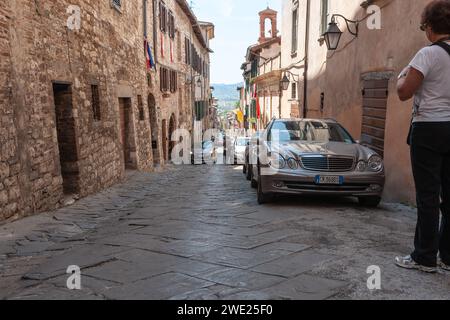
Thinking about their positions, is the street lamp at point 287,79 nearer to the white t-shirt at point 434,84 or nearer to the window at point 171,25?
the window at point 171,25

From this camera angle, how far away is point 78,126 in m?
7.71

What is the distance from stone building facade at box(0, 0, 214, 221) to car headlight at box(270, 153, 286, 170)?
328cm

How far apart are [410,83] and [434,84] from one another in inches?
6.5

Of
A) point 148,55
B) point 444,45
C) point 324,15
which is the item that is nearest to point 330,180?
point 444,45

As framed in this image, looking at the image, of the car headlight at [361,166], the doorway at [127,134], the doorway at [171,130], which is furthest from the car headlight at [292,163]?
the doorway at [171,130]

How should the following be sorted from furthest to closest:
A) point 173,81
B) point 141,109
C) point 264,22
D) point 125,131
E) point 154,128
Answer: point 264,22 < point 173,81 < point 154,128 < point 141,109 < point 125,131

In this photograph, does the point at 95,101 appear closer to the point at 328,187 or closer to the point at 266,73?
the point at 328,187

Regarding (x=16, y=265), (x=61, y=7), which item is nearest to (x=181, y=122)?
(x=61, y=7)

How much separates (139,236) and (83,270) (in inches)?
45.9

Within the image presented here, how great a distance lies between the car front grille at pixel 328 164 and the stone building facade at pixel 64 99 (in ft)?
12.3

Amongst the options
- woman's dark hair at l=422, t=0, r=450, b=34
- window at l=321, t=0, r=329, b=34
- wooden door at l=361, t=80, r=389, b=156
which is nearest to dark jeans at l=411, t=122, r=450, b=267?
woman's dark hair at l=422, t=0, r=450, b=34

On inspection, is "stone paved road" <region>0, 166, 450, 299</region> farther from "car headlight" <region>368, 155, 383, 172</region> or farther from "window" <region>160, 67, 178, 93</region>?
"window" <region>160, 67, 178, 93</region>

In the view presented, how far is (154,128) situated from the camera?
17375 mm

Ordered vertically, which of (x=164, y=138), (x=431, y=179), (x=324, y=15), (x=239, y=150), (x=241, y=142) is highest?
(x=324, y=15)
